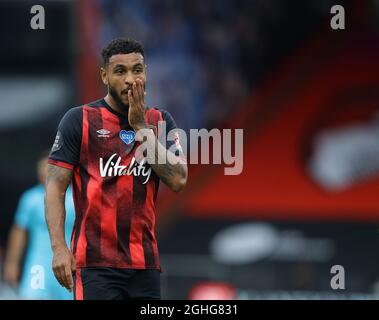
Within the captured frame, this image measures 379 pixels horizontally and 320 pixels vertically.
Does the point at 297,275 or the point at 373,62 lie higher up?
the point at 373,62

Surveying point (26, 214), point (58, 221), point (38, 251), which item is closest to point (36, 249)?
point (38, 251)

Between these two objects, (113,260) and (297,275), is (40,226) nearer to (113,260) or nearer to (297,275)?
(113,260)

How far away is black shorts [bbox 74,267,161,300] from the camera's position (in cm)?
623

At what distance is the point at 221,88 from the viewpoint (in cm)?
1720

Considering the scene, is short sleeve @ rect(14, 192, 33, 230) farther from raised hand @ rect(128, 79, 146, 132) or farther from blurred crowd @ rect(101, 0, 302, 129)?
blurred crowd @ rect(101, 0, 302, 129)

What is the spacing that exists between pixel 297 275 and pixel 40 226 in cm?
670

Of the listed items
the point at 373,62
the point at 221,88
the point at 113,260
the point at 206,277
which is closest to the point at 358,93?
the point at 373,62

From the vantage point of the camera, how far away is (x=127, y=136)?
6383 millimetres

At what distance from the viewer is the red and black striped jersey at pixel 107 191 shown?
6266 millimetres

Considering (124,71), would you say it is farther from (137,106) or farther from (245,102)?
(245,102)

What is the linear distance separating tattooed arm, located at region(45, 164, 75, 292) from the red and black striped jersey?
2.5 inches

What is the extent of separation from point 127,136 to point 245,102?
10883mm

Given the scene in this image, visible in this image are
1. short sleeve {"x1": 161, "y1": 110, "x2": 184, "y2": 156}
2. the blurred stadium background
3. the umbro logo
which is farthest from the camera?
the blurred stadium background

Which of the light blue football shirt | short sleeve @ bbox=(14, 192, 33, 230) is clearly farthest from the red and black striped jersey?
short sleeve @ bbox=(14, 192, 33, 230)
